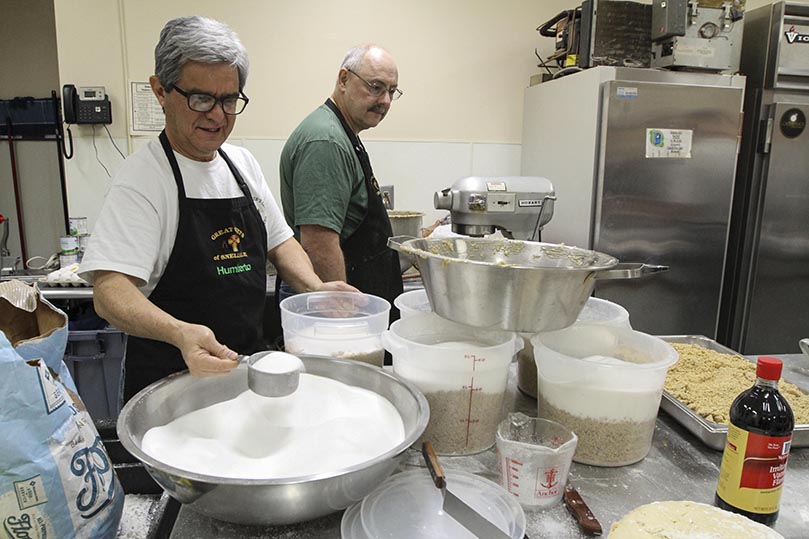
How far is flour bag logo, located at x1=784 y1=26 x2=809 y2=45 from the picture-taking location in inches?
117

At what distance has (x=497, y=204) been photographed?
7.27ft

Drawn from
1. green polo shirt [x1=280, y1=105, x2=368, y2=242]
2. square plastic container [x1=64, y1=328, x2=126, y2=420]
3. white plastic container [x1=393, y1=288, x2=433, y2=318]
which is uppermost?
green polo shirt [x1=280, y1=105, x2=368, y2=242]

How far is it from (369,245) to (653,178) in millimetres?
1583

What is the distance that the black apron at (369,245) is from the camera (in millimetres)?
2199

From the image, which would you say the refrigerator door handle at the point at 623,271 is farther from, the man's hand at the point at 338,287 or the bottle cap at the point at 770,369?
the man's hand at the point at 338,287

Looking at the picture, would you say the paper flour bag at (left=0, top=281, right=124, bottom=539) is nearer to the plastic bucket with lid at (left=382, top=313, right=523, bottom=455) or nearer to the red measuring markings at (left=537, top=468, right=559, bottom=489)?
the plastic bucket with lid at (left=382, top=313, right=523, bottom=455)

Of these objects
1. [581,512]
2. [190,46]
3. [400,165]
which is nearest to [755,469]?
[581,512]

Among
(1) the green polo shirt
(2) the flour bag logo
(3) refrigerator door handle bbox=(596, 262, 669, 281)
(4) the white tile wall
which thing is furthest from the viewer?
(4) the white tile wall

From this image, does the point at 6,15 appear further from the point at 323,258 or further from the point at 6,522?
the point at 6,522

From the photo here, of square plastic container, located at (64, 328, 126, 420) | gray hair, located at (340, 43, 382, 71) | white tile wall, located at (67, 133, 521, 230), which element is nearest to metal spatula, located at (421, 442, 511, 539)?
gray hair, located at (340, 43, 382, 71)

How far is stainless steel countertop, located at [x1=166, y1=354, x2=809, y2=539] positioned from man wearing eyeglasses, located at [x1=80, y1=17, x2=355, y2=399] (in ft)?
1.40

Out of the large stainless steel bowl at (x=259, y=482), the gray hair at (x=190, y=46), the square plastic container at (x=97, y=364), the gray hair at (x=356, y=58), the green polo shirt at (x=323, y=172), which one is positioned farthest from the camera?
the square plastic container at (x=97, y=364)

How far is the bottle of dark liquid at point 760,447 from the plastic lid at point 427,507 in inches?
14.0

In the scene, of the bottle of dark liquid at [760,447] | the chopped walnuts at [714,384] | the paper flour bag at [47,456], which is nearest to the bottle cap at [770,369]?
the bottle of dark liquid at [760,447]
